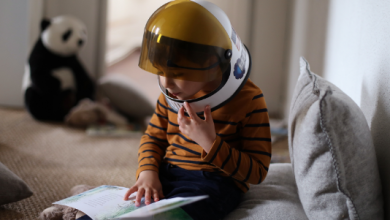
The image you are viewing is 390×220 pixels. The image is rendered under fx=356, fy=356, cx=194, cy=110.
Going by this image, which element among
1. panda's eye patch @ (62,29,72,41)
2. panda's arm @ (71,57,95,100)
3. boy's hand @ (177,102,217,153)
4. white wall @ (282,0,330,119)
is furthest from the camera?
panda's arm @ (71,57,95,100)

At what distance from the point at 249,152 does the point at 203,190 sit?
14 centimetres

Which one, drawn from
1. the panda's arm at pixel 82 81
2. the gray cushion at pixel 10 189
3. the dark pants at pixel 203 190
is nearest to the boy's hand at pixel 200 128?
the dark pants at pixel 203 190

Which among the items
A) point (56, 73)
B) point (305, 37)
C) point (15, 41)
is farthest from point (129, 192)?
point (15, 41)

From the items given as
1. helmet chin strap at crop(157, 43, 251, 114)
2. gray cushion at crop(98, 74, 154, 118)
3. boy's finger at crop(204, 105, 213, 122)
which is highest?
helmet chin strap at crop(157, 43, 251, 114)

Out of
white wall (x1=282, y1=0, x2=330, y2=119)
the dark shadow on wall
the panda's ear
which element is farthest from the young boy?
the panda's ear

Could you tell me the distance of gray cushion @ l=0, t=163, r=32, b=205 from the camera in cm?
90

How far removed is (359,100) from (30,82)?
1990mm

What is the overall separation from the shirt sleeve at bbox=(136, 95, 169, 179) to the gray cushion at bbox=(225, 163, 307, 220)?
250mm

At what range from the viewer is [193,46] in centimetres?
72

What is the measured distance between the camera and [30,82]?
7.47 ft

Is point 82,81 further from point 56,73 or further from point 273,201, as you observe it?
point 273,201

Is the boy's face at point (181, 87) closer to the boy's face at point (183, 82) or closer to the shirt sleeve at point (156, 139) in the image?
the boy's face at point (183, 82)

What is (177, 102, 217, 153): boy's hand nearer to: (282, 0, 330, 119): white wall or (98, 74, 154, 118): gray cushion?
(282, 0, 330, 119): white wall

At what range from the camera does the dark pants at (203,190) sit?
78 centimetres
